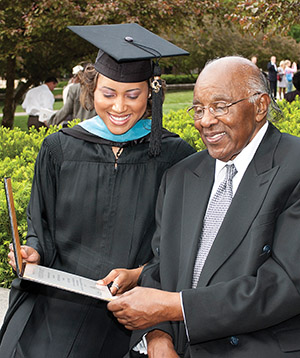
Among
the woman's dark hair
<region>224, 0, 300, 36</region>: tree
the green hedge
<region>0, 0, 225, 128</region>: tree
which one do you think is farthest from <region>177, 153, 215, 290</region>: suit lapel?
<region>0, 0, 225, 128</region>: tree

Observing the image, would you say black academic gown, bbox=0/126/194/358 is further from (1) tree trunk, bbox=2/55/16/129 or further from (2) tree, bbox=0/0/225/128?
(1) tree trunk, bbox=2/55/16/129

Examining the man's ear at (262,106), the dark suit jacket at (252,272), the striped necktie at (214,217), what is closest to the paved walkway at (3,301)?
the dark suit jacket at (252,272)

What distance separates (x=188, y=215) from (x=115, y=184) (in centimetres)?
60

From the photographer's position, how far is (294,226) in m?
2.38

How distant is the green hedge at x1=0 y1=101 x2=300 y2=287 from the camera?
4.66m

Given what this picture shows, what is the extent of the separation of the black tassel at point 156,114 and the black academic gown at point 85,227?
3.7 inches

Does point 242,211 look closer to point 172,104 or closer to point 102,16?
point 102,16

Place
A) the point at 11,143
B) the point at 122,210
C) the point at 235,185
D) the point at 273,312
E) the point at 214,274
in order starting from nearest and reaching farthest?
the point at 273,312
the point at 214,274
the point at 235,185
the point at 122,210
the point at 11,143

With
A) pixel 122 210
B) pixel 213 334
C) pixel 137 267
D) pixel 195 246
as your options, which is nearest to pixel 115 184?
pixel 122 210

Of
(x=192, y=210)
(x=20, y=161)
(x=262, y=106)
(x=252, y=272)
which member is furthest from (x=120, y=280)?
(x=20, y=161)

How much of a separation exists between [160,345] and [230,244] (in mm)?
561

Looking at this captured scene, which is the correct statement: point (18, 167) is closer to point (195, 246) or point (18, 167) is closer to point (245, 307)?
point (195, 246)

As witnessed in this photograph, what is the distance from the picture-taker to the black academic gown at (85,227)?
3.03 m

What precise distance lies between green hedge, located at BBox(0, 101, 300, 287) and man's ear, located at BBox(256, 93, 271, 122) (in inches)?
38.3
